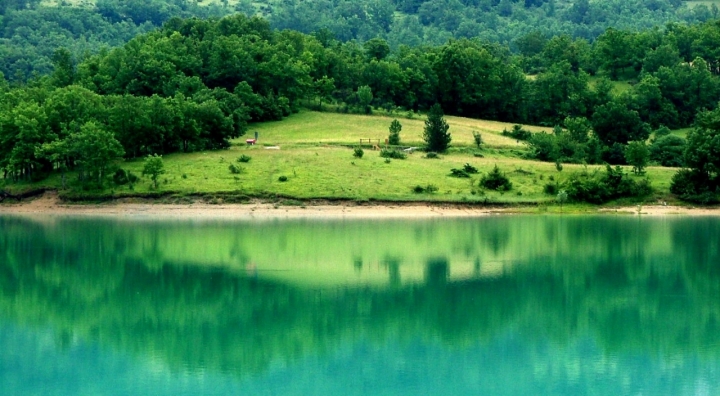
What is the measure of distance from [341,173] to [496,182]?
1212 centimetres

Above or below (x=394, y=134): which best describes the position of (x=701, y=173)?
below

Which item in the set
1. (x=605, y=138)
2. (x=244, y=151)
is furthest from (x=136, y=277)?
(x=605, y=138)

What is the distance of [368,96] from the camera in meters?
116

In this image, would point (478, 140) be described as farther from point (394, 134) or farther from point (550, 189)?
point (550, 189)

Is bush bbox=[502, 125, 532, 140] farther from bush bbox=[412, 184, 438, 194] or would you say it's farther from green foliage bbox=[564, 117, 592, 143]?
bush bbox=[412, 184, 438, 194]

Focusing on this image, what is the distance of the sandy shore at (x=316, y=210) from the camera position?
259ft

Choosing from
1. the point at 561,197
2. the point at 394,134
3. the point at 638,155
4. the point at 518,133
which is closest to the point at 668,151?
the point at 638,155

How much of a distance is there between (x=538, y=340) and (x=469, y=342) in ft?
8.61

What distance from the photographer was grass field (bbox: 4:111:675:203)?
81.8 meters

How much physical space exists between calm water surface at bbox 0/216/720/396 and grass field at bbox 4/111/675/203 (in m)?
10.0

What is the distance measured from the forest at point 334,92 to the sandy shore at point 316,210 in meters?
3.85

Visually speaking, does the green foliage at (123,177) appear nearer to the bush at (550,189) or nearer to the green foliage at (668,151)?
the bush at (550,189)

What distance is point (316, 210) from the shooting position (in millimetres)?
79750

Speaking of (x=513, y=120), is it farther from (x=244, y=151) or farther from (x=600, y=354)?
(x=600, y=354)
